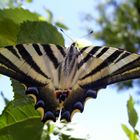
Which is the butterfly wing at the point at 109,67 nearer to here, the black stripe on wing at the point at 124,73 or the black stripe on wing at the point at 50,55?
the black stripe on wing at the point at 124,73

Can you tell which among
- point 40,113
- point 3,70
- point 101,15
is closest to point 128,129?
point 40,113

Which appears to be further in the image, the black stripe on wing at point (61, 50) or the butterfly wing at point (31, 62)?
the black stripe on wing at point (61, 50)

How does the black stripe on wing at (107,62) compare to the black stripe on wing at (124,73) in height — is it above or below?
above

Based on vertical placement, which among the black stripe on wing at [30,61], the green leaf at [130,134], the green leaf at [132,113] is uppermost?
the black stripe on wing at [30,61]

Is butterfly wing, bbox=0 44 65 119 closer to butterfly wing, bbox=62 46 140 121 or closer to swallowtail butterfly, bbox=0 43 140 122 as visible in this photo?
swallowtail butterfly, bbox=0 43 140 122

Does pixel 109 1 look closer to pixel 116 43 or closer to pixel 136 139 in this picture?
pixel 116 43

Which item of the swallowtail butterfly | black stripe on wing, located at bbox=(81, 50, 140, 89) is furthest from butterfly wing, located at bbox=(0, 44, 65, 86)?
black stripe on wing, located at bbox=(81, 50, 140, 89)

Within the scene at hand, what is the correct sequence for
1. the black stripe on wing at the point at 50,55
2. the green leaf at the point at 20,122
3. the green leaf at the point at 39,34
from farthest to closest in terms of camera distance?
the black stripe on wing at the point at 50,55 → the green leaf at the point at 39,34 → the green leaf at the point at 20,122

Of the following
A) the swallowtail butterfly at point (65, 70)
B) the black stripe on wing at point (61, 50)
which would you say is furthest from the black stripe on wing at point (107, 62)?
the black stripe on wing at point (61, 50)
